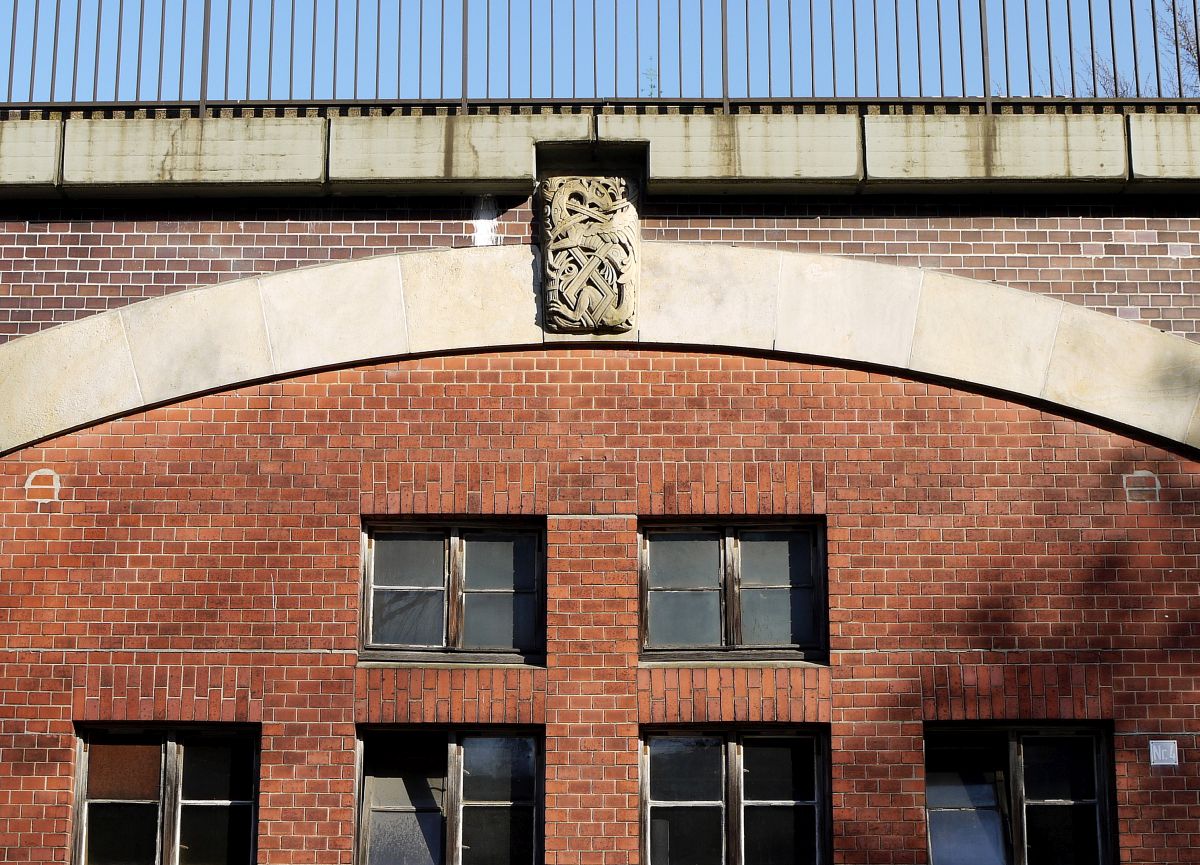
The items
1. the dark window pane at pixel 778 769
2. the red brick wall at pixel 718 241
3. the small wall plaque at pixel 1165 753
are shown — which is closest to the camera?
the small wall plaque at pixel 1165 753

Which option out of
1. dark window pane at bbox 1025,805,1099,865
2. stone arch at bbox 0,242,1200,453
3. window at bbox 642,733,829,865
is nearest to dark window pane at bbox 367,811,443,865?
window at bbox 642,733,829,865

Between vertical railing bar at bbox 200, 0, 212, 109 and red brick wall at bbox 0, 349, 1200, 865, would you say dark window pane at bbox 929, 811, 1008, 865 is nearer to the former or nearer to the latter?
red brick wall at bbox 0, 349, 1200, 865

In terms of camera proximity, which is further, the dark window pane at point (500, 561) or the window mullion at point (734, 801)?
the dark window pane at point (500, 561)

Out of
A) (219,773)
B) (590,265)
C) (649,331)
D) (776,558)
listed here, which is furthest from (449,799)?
(590,265)

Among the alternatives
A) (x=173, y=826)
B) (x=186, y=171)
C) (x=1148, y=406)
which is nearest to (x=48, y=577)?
(x=173, y=826)

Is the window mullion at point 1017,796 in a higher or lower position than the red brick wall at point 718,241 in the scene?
lower

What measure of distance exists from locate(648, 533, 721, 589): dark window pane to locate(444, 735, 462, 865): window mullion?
1.49 m

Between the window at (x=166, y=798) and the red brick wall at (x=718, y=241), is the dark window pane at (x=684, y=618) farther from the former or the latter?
the window at (x=166, y=798)

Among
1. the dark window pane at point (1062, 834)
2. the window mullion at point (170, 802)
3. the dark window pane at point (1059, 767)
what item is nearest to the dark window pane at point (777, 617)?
the dark window pane at point (1059, 767)

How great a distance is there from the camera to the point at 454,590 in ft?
27.4

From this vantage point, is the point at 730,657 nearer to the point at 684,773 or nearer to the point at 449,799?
the point at 684,773

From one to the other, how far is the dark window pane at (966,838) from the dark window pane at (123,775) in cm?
447

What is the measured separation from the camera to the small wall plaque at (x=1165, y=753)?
7.95 meters

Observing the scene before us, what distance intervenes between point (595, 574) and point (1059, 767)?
2.90 meters
